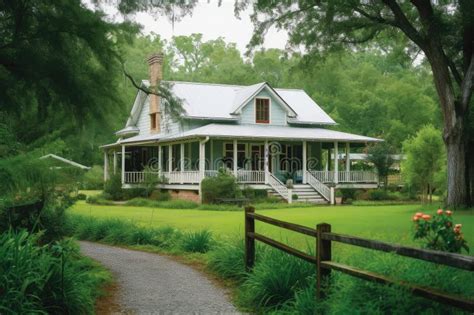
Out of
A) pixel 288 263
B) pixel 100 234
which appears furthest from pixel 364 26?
pixel 288 263

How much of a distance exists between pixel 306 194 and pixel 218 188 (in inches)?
210

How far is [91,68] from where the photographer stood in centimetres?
1045

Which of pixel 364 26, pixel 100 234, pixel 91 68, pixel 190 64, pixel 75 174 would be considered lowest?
pixel 100 234

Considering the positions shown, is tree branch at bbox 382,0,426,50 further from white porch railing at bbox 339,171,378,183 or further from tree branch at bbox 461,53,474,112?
white porch railing at bbox 339,171,378,183

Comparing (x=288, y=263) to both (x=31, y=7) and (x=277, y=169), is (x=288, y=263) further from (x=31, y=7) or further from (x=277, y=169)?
(x=277, y=169)

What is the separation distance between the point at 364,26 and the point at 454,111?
4.96 meters

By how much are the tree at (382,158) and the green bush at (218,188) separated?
9526 mm

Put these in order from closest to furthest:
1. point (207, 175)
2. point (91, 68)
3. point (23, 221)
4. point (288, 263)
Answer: point (288, 263), point (23, 221), point (91, 68), point (207, 175)

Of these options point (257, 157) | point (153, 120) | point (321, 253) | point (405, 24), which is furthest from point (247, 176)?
point (321, 253)

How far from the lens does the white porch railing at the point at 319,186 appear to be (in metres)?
30.8

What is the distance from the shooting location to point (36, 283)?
20.1 feet

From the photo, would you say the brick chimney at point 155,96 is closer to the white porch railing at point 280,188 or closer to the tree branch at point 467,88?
the white porch railing at point 280,188

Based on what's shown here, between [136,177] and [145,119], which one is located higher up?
[145,119]

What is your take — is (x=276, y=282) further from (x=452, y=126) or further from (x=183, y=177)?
(x=183, y=177)
